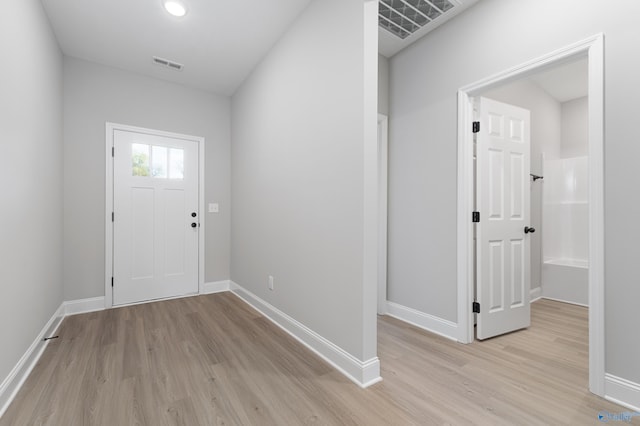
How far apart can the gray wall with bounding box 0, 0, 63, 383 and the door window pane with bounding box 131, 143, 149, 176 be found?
70cm

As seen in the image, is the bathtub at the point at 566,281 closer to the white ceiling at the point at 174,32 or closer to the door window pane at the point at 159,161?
the white ceiling at the point at 174,32

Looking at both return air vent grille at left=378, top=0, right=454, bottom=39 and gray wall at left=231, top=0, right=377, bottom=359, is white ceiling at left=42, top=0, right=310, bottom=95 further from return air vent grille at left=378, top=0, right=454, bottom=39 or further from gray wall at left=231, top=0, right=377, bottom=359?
return air vent grille at left=378, top=0, right=454, bottom=39

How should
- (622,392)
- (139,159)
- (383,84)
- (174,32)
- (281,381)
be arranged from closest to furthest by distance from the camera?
(622,392) < (281,381) < (174,32) < (383,84) < (139,159)

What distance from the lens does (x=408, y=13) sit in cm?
242

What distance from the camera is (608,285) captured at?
162 cm

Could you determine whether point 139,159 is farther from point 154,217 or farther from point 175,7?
point 175,7

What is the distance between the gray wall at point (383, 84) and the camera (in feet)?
9.91

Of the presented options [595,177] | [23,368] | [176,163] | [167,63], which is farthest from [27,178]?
[595,177]

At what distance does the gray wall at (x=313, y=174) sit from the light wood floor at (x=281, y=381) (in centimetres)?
34

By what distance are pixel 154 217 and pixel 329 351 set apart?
9.08ft

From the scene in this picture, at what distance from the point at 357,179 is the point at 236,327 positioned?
1.89 m

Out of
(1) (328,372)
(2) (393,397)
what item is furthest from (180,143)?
(2) (393,397)

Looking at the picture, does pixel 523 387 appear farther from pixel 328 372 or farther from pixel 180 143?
pixel 180 143

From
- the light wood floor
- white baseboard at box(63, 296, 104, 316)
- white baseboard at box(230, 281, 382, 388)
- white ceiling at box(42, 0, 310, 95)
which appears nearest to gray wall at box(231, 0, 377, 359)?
white baseboard at box(230, 281, 382, 388)
